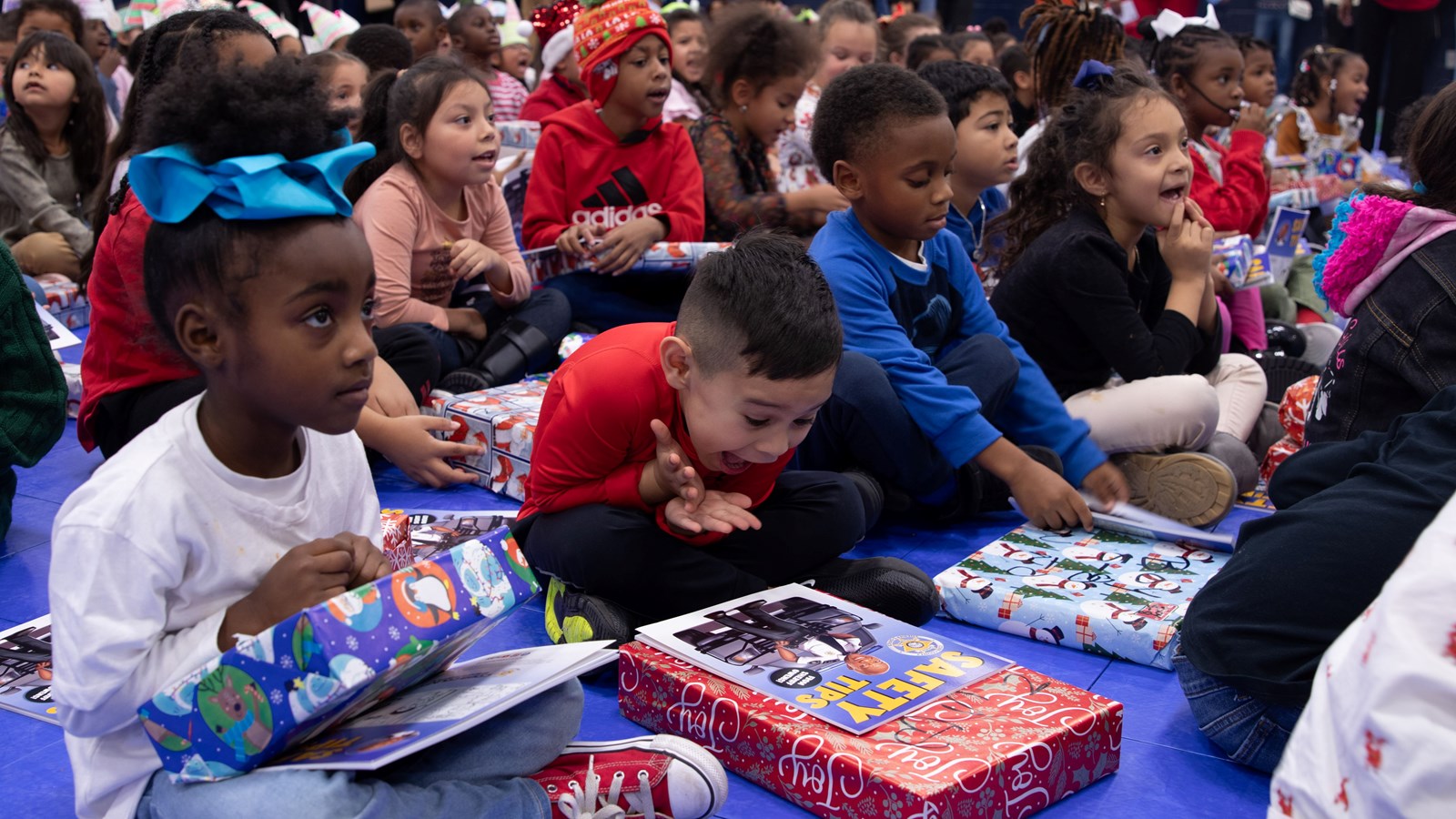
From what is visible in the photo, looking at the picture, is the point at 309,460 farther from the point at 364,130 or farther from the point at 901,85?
the point at 364,130

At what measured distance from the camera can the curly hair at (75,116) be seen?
4234mm

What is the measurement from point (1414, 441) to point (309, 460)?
121 cm

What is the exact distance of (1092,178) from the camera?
275 cm

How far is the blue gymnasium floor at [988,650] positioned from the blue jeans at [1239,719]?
0.10 feet

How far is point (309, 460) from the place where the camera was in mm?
1360

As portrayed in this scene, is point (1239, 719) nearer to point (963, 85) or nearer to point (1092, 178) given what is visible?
point (1092, 178)

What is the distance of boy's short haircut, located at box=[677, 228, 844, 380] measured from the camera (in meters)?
1.64

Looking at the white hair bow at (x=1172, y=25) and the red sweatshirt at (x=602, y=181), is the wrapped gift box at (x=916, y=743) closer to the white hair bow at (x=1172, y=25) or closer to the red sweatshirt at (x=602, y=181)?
the red sweatshirt at (x=602, y=181)

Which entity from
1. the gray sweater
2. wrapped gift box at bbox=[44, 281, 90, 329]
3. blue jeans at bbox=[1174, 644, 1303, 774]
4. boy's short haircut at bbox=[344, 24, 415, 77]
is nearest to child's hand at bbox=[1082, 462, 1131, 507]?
blue jeans at bbox=[1174, 644, 1303, 774]

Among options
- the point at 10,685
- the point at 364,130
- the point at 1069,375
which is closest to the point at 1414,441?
the point at 1069,375

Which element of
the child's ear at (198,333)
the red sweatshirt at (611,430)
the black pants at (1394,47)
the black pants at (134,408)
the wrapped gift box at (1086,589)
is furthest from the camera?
the black pants at (1394,47)

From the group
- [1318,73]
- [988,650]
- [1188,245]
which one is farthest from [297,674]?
[1318,73]

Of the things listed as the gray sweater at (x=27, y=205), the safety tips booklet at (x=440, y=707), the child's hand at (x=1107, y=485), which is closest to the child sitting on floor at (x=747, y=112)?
the child's hand at (x=1107, y=485)

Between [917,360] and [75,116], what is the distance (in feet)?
11.3
